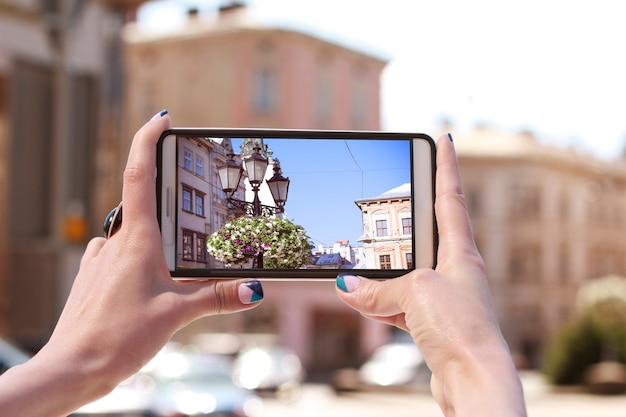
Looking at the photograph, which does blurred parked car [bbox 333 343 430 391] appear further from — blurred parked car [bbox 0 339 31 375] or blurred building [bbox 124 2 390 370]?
blurred parked car [bbox 0 339 31 375]

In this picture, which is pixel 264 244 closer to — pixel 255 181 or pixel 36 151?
pixel 255 181

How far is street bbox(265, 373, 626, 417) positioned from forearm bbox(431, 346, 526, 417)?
2210 cm

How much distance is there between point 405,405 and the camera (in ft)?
93.6

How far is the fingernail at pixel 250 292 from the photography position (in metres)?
2.31

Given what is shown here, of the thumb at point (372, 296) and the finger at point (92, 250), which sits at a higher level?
the finger at point (92, 250)

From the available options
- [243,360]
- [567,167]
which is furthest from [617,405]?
[567,167]

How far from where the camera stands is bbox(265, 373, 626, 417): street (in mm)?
26016

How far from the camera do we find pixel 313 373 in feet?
163

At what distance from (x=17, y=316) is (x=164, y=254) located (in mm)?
26416

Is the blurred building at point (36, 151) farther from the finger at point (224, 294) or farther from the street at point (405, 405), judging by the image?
the finger at point (224, 294)

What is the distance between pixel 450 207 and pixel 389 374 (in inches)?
1250

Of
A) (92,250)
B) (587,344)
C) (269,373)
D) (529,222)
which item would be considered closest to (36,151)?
(269,373)

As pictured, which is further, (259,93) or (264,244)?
(259,93)

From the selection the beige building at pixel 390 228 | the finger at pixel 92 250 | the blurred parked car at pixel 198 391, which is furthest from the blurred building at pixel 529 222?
the finger at pixel 92 250
